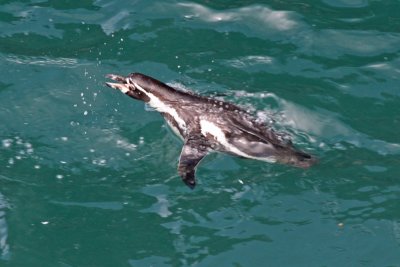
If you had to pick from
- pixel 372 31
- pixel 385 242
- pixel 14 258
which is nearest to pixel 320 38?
pixel 372 31

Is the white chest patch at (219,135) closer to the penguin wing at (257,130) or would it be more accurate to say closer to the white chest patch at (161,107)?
the penguin wing at (257,130)

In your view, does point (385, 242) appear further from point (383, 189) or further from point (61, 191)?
point (61, 191)

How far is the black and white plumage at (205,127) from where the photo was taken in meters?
11.6

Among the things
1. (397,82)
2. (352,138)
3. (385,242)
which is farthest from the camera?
(397,82)

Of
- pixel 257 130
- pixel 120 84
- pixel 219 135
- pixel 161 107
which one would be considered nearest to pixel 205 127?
pixel 219 135

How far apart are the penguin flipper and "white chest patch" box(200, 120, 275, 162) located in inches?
6.8

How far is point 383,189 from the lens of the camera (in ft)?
37.9

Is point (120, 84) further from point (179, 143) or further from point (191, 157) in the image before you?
point (191, 157)

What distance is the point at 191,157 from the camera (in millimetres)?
11695

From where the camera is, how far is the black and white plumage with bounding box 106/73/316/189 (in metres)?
11.6

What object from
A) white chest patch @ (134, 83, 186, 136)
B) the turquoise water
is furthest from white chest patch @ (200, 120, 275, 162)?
white chest patch @ (134, 83, 186, 136)

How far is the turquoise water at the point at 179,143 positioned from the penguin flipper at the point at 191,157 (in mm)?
360

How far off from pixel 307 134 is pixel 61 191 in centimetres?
407

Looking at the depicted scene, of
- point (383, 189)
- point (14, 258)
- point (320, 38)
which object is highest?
point (320, 38)
